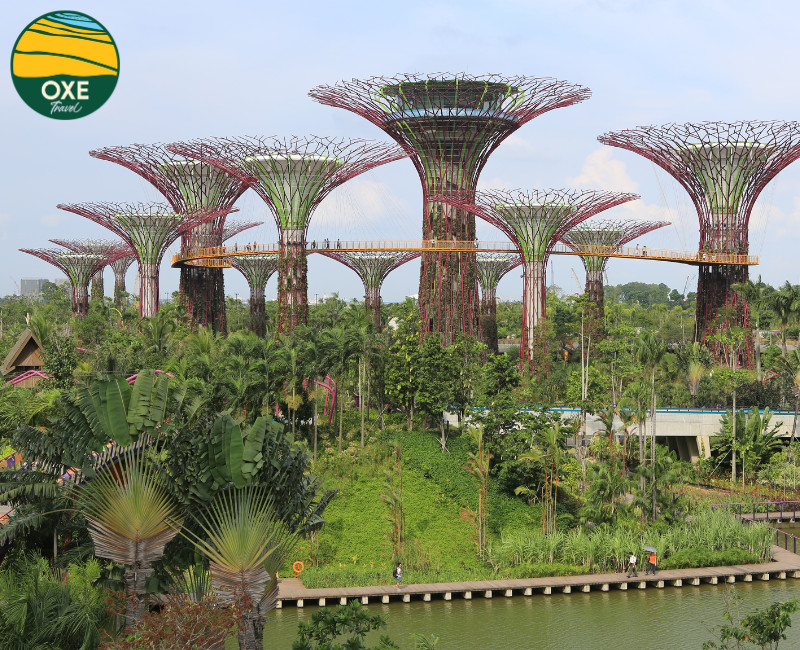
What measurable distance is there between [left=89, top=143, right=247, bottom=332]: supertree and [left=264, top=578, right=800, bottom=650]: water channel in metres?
37.5

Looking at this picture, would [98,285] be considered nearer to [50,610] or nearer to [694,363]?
[694,363]

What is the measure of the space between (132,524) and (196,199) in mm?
46729

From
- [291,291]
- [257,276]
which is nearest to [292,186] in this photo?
[291,291]

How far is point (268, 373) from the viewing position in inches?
1555

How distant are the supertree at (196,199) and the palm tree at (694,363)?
93.0 feet

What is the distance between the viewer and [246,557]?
17.0m

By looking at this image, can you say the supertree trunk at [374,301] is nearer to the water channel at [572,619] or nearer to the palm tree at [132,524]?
the water channel at [572,619]

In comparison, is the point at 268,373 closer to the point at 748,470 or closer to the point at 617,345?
the point at 617,345

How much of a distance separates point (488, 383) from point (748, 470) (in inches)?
481

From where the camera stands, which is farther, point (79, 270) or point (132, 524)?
point (79, 270)

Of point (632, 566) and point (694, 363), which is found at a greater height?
point (694, 363)

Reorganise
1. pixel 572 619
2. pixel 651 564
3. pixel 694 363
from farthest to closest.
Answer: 1. pixel 694 363
2. pixel 651 564
3. pixel 572 619

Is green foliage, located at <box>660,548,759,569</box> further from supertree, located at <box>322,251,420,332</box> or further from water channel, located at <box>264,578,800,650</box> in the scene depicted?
supertree, located at <box>322,251,420,332</box>

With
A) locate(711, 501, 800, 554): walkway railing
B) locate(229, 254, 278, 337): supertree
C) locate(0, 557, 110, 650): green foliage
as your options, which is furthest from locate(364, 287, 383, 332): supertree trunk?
locate(0, 557, 110, 650): green foliage
